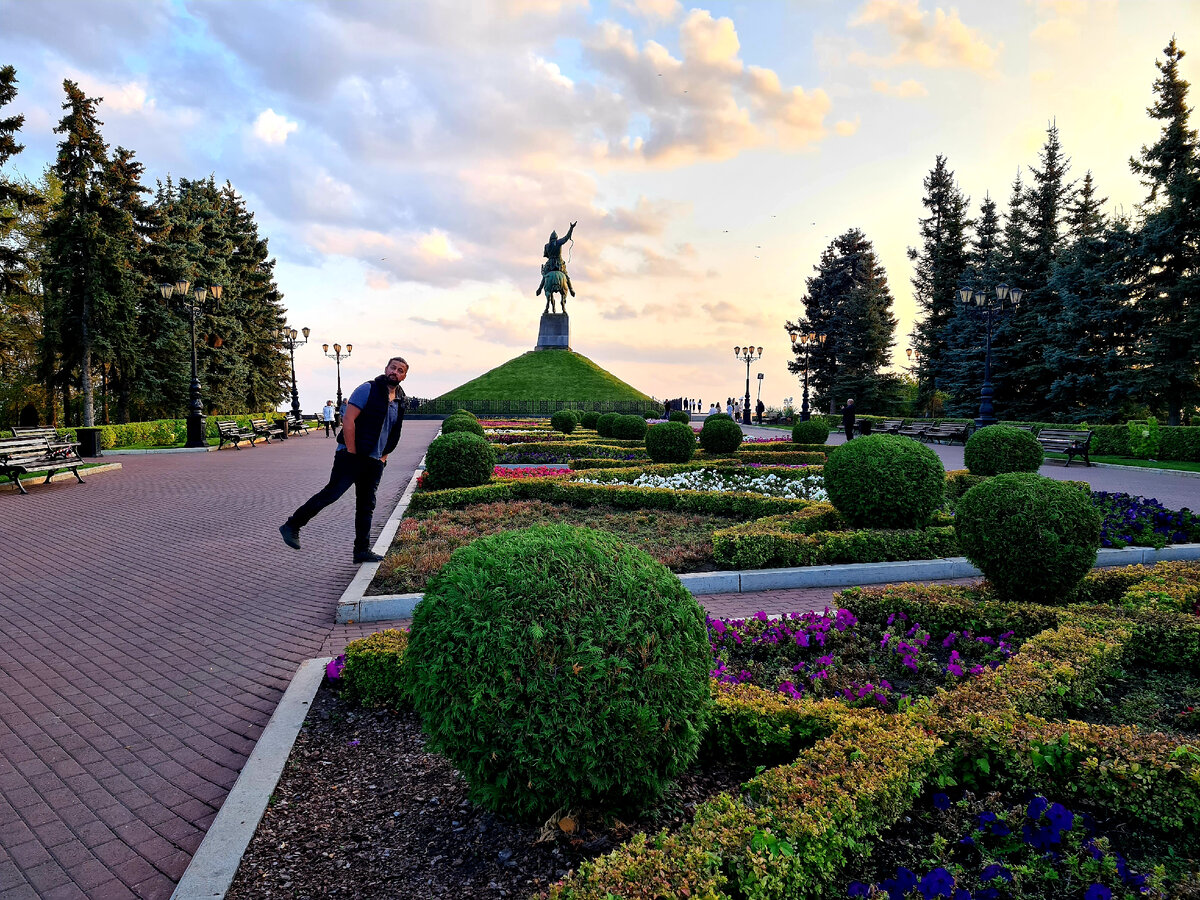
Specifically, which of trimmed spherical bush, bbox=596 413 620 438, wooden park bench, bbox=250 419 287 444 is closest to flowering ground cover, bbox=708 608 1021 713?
trimmed spherical bush, bbox=596 413 620 438

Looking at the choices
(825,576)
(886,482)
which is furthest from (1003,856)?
(886,482)

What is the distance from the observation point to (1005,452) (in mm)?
11086

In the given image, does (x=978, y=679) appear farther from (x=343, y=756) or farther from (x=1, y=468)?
(x=1, y=468)

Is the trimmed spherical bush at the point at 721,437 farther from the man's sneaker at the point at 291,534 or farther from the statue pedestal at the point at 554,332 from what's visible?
the statue pedestal at the point at 554,332

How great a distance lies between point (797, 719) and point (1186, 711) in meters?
2.30

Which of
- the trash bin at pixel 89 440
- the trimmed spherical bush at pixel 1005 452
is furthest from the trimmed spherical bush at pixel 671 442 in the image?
the trash bin at pixel 89 440

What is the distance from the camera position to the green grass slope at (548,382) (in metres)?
49.7

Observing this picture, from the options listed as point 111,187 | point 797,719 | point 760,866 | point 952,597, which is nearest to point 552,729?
point 760,866

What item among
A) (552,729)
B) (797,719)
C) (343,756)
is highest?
(552,729)

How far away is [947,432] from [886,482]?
Result: 22638 millimetres

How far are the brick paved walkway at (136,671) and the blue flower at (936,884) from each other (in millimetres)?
2755

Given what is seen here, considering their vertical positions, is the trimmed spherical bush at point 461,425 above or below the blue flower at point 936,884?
above

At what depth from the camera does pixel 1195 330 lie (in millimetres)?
23062

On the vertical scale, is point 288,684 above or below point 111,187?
below
